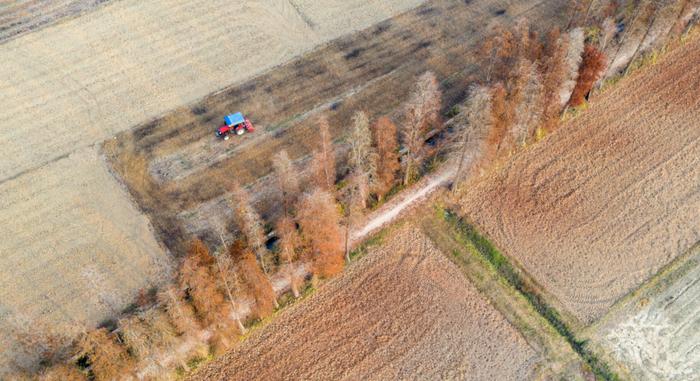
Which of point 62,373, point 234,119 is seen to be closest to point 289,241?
point 62,373

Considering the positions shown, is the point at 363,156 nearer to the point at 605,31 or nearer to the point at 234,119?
the point at 234,119

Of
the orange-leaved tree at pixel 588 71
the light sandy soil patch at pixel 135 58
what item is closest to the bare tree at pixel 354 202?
the light sandy soil patch at pixel 135 58

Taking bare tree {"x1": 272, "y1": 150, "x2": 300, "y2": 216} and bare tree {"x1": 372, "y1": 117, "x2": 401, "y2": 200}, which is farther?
bare tree {"x1": 372, "y1": 117, "x2": 401, "y2": 200}

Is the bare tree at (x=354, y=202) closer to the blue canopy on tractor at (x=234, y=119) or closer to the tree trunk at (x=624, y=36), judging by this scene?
the blue canopy on tractor at (x=234, y=119)

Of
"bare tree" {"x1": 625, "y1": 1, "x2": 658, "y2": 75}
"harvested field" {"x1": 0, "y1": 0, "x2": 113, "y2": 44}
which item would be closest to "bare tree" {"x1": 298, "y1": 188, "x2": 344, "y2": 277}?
"bare tree" {"x1": 625, "y1": 1, "x2": 658, "y2": 75}

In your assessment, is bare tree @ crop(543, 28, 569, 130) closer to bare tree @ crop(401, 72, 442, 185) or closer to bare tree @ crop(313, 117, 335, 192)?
bare tree @ crop(401, 72, 442, 185)

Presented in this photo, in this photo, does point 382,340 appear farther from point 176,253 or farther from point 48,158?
point 48,158
